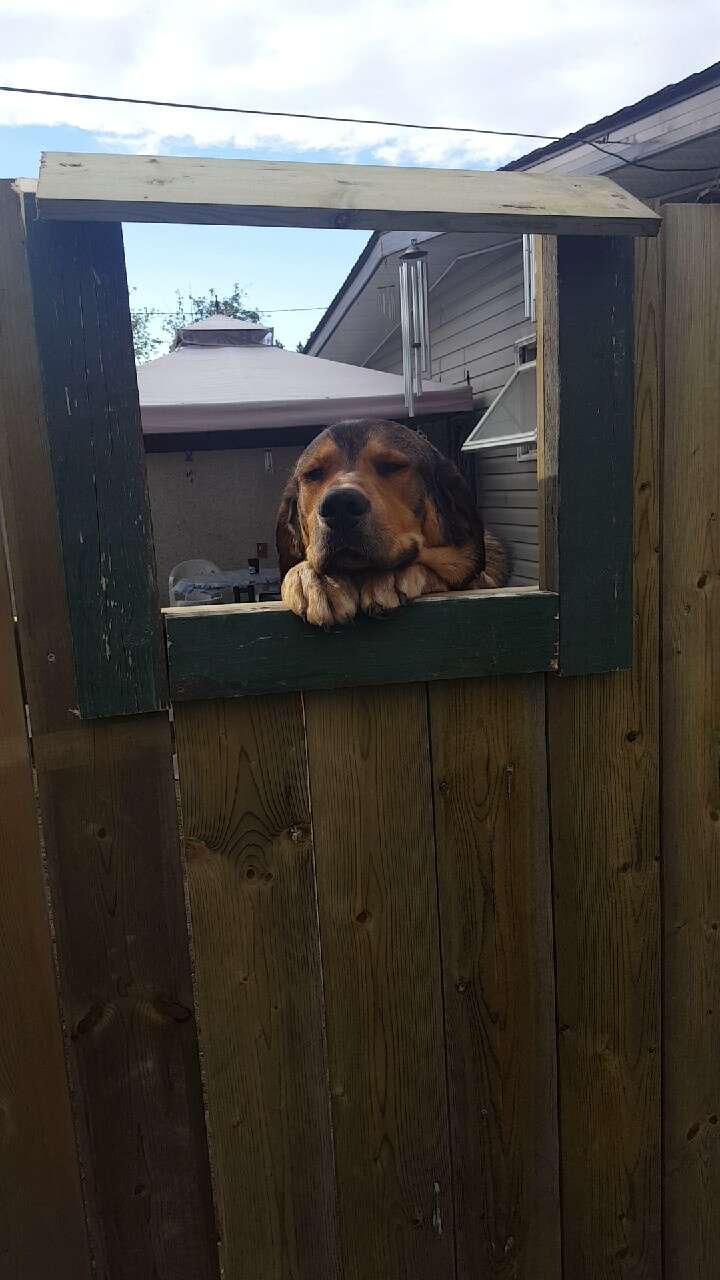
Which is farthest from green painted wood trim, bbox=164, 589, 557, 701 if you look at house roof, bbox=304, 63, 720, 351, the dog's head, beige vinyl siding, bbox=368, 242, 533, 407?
beige vinyl siding, bbox=368, 242, 533, 407

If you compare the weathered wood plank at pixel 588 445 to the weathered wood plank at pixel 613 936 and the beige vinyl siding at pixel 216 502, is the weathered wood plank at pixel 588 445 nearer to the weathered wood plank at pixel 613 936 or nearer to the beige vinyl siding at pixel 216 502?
the weathered wood plank at pixel 613 936

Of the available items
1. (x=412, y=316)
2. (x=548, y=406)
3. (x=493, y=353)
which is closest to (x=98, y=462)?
(x=548, y=406)

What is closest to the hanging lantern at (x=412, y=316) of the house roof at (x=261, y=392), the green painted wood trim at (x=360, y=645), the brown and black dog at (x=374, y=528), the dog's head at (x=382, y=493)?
the house roof at (x=261, y=392)

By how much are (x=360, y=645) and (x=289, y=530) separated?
819 millimetres

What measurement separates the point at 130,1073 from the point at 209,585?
5.35 meters

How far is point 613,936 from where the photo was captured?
1562 millimetres

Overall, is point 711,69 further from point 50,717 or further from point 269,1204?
point 269,1204

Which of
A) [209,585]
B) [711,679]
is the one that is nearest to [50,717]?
[711,679]

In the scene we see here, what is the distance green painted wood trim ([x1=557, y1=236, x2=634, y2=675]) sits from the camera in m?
1.33

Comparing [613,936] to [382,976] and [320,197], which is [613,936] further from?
[320,197]

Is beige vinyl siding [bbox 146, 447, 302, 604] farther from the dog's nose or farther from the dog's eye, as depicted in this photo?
the dog's nose

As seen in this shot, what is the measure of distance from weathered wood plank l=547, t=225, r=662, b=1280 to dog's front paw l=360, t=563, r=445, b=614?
289mm

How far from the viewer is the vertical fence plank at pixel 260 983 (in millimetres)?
1364

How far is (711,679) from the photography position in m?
1.56
